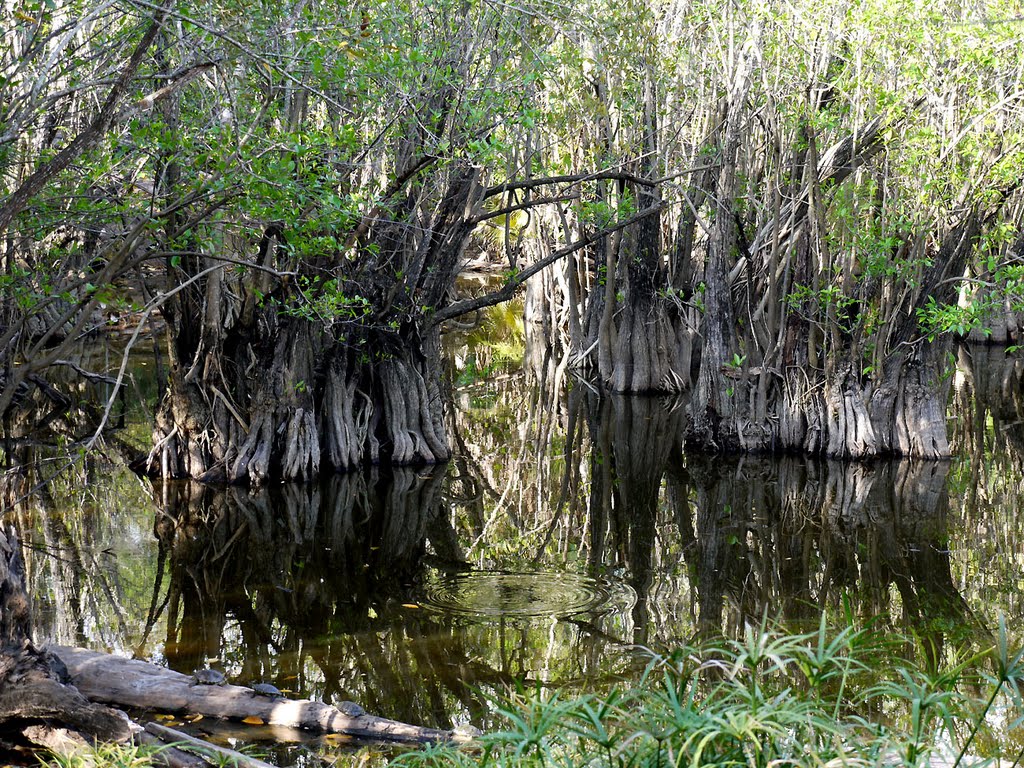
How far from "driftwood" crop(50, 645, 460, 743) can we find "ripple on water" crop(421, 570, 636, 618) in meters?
2.49

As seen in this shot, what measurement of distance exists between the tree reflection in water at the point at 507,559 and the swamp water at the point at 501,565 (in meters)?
0.03

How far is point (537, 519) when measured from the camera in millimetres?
11539

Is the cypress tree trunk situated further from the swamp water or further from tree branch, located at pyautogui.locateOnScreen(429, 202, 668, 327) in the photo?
the swamp water

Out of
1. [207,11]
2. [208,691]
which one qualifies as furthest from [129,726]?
[207,11]

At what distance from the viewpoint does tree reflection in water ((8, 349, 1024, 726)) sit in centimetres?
738

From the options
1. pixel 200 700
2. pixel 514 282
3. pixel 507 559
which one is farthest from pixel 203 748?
pixel 514 282

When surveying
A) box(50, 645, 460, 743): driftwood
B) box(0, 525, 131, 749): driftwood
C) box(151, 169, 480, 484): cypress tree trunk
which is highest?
box(151, 169, 480, 484): cypress tree trunk

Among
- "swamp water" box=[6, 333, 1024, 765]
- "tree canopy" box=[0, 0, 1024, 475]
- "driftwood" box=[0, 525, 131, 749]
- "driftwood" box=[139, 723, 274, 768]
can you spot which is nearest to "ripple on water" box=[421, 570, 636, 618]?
"swamp water" box=[6, 333, 1024, 765]

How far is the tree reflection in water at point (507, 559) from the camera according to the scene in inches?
290

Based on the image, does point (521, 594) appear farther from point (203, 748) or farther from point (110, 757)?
point (110, 757)

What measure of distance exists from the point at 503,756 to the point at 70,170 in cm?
611

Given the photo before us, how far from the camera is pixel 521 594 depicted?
873cm

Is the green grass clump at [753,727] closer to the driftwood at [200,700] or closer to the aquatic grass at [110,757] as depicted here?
the aquatic grass at [110,757]

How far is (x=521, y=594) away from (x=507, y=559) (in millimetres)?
1158
